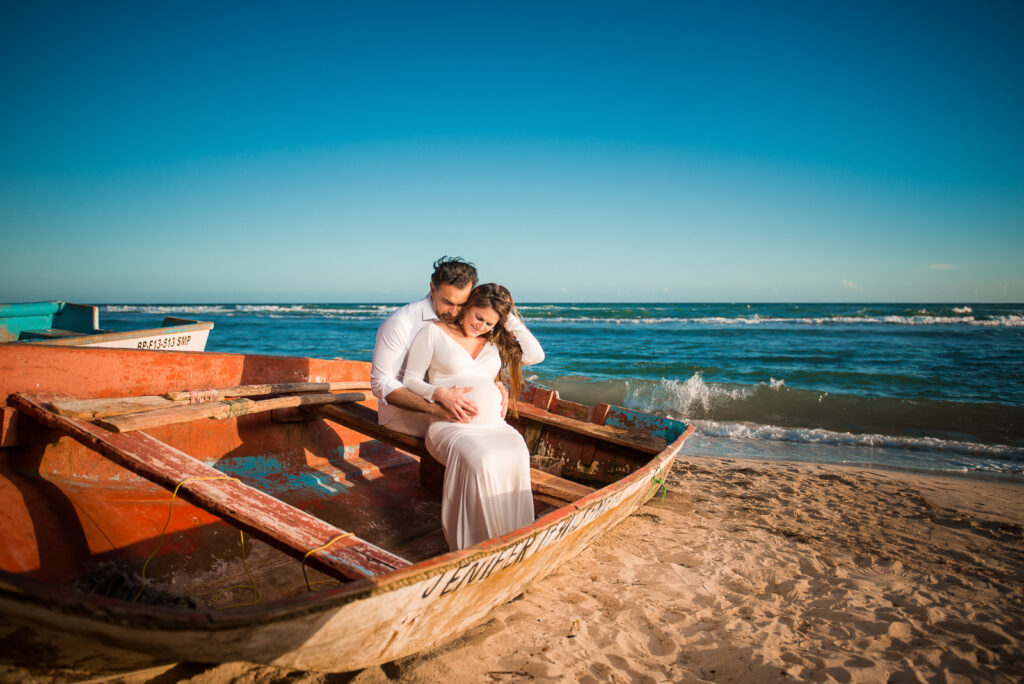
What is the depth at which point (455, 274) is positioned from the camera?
140 inches

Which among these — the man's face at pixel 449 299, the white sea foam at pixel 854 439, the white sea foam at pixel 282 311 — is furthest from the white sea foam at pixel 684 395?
the white sea foam at pixel 282 311

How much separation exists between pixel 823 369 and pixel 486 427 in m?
13.9

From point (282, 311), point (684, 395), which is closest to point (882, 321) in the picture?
point (684, 395)

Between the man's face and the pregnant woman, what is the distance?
0.07 meters

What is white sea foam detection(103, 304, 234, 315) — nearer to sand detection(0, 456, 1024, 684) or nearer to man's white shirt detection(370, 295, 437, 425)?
man's white shirt detection(370, 295, 437, 425)

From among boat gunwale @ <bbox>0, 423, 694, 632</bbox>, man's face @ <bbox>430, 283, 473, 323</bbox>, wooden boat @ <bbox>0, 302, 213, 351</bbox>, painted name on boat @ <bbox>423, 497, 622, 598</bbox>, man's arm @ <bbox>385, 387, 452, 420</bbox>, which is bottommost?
painted name on boat @ <bbox>423, 497, 622, 598</bbox>

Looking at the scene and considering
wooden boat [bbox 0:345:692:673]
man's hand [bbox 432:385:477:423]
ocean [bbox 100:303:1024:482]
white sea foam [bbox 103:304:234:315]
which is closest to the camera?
wooden boat [bbox 0:345:692:673]

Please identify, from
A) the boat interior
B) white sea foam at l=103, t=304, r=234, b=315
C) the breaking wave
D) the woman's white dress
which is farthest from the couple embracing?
white sea foam at l=103, t=304, r=234, b=315

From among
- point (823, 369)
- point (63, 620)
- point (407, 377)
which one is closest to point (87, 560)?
point (63, 620)

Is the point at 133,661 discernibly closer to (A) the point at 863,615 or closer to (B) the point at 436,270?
(B) the point at 436,270

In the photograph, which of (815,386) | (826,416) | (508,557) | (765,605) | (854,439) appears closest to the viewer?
(508,557)

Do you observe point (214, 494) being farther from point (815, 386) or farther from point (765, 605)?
point (815, 386)

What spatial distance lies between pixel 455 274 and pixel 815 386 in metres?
11.5

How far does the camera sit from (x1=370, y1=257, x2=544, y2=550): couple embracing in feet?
9.48
